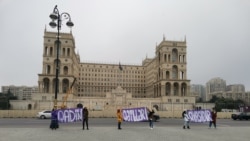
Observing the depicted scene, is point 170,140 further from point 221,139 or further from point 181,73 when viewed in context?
point 181,73

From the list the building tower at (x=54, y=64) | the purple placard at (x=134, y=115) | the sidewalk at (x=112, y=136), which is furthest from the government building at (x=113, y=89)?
the sidewalk at (x=112, y=136)

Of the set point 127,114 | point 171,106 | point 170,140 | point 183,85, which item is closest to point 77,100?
point 171,106

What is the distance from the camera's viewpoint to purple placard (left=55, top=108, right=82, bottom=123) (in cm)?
2494

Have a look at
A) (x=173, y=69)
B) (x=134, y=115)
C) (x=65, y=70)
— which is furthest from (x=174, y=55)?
(x=134, y=115)

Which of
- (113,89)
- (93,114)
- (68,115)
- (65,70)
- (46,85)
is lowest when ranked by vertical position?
(93,114)

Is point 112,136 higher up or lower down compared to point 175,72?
lower down

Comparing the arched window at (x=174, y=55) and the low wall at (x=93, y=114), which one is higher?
the arched window at (x=174, y=55)

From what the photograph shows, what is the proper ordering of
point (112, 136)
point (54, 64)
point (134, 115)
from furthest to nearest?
point (54, 64), point (134, 115), point (112, 136)

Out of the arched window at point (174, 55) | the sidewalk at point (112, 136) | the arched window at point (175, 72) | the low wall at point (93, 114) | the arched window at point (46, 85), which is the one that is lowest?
the low wall at point (93, 114)

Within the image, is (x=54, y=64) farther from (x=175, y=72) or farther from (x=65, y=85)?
(x=175, y=72)

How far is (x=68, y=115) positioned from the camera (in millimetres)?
25125

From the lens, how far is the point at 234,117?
46.4 metres

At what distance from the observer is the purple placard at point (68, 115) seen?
24938mm

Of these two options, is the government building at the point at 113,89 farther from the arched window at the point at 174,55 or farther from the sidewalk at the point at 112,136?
the sidewalk at the point at 112,136
